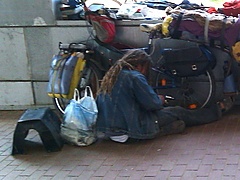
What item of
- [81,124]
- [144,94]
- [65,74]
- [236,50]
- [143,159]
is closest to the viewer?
[143,159]

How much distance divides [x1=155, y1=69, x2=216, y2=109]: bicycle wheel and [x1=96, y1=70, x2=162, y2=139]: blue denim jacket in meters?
0.83

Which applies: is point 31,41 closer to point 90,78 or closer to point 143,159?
point 90,78

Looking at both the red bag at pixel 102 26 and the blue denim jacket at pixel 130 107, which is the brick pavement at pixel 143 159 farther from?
the red bag at pixel 102 26

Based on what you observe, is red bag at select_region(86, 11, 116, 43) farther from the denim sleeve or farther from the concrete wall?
the denim sleeve

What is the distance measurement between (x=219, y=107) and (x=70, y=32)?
6.90 feet

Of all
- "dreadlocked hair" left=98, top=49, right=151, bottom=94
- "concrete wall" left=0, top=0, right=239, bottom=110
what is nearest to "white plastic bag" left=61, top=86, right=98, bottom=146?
"dreadlocked hair" left=98, top=49, right=151, bottom=94

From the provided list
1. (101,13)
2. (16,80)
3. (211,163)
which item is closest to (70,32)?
(101,13)

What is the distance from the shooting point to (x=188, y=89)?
613cm

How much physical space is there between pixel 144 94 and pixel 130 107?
0.66ft

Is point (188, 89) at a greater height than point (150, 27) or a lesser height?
lesser

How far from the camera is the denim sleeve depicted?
5227 millimetres

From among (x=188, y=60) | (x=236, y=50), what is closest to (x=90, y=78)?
(x=188, y=60)

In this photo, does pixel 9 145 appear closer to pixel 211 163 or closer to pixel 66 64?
pixel 66 64

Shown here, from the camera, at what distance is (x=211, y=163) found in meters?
4.72
